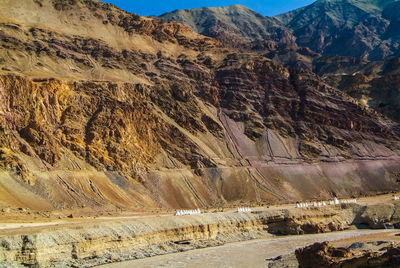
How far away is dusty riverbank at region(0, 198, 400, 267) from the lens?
98.5ft

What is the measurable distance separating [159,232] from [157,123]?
40.9 m

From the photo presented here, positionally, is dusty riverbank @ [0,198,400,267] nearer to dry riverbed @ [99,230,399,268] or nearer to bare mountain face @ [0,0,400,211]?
dry riverbed @ [99,230,399,268]

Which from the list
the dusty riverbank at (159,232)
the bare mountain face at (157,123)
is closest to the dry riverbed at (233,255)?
the dusty riverbank at (159,232)

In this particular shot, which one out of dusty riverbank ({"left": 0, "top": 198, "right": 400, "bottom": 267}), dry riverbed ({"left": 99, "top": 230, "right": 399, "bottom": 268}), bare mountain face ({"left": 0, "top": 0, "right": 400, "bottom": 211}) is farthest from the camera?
bare mountain face ({"left": 0, "top": 0, "right": 400, "bottom": 211})

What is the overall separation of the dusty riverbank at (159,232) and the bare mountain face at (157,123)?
47.7ft

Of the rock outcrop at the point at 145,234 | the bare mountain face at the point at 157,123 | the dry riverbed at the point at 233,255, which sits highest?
the bare mountain face at the point at 157,123

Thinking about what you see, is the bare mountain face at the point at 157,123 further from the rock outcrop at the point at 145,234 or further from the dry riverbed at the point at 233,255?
the dry riverbed at the point at 233,255

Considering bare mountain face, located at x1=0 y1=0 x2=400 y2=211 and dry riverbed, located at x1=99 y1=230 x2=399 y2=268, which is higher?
bare mountain face, located at x1=0 y1=0 x2=400 y2=211

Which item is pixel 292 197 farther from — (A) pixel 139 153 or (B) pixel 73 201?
(B) pixel 73 201

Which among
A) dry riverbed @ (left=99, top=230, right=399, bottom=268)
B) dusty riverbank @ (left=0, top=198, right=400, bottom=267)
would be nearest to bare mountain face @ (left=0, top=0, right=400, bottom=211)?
dusty riverbank @ (left=0, top=198, right=400, bottom=267)

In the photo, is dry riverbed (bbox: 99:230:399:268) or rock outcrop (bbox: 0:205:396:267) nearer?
rock outcrop (bbox: 0:205:396:267)

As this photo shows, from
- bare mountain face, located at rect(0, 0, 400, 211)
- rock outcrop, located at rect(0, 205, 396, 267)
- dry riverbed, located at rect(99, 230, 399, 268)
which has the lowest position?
dry riverbed, located at rect(99, 230, 399, 268)

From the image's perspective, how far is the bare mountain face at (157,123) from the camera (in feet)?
193

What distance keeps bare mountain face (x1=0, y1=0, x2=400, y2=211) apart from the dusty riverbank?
47.7ft
